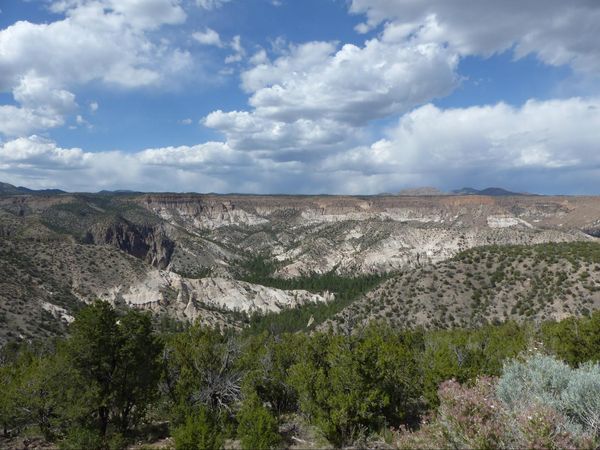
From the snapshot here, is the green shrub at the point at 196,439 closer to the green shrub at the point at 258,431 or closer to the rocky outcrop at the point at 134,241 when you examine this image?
the green shrub at the point at 258,431

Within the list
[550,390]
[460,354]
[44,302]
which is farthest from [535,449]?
[44,302]

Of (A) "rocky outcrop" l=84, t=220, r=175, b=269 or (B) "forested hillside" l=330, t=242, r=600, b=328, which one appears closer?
(B) "forested hillside" l=330, t=242, r=600, b=328

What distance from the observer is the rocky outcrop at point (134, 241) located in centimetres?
17738

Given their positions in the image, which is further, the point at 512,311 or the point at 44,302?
the point at 44,302

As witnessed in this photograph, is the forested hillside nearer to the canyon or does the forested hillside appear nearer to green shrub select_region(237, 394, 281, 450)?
the canyon

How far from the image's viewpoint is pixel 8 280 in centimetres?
8094

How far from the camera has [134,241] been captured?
620ft

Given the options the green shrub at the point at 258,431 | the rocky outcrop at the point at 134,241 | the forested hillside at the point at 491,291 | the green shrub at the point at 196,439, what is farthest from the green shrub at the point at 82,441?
the rocky outcrop at the point at 134,241

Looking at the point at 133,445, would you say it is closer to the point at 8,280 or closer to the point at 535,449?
the point at 535,449

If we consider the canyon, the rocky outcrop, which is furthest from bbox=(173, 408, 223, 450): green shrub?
the rocky outcrop

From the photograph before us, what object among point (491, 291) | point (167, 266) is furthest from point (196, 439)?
point (167, 266)

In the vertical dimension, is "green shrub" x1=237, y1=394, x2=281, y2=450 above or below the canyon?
above

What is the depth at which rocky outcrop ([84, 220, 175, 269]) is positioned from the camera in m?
177

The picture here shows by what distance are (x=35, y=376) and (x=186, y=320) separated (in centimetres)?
8012
